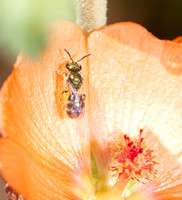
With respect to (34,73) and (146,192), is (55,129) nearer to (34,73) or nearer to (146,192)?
(34,73)

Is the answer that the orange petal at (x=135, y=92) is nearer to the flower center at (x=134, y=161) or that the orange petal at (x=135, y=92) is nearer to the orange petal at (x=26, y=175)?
the flower center at (x=134, y=161)

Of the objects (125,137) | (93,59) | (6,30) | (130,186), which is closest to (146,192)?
(130,186)

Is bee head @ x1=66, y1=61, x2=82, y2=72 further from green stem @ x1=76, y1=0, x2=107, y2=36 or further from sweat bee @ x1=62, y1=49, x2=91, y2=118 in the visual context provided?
green stem @ x1=76, y1=0, x2=107, y2=36

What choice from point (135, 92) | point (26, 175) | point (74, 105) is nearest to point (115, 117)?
point (135, 92)

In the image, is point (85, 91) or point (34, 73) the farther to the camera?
point (85, 91)

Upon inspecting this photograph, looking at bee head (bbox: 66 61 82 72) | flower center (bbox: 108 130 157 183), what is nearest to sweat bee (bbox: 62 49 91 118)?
bee head (bbox: 66 61 82 72)

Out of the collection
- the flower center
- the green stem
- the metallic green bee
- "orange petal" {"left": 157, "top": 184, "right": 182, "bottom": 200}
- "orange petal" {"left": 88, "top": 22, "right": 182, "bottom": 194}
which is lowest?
"orange petal" {"left": 157, "top": 184, "right": 182, "bottom": 200}
